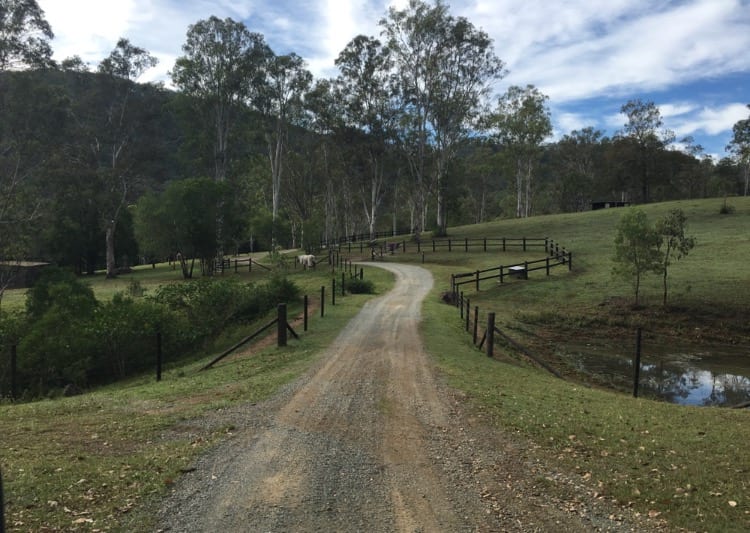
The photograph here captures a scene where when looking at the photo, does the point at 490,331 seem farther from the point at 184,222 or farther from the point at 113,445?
the point at 184,222

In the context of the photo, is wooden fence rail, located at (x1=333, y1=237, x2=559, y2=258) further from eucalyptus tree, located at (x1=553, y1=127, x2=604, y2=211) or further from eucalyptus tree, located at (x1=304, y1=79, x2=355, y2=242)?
eucalyptus tree, located at (x1=553, y1=127, x2=604, y2=211)

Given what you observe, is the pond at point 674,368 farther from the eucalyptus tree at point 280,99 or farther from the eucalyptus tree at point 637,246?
the eucalyptus tree at point 280,99

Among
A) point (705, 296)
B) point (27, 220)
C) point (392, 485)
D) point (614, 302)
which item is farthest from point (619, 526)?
point (27, 220)

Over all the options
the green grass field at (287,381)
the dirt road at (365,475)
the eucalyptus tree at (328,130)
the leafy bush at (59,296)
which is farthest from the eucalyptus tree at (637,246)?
the eucalyptus tree at (328,130)

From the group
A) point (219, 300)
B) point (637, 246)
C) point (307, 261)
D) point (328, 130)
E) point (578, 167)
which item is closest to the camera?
point (219, 300)

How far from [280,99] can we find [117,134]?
682 inches

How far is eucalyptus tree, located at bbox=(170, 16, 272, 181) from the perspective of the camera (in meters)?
50.9

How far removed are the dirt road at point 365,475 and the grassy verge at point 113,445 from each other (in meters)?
0.45

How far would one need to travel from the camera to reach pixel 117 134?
50.5 m

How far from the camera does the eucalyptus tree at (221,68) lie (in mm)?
50906

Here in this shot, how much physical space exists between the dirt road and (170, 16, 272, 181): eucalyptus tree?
50.0 m

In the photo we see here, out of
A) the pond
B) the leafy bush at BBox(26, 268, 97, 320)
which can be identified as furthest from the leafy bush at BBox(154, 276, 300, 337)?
the pond

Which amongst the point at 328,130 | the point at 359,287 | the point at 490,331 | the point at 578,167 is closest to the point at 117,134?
the point at 328,130

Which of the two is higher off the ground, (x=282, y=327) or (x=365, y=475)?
(x=282, y=327)
